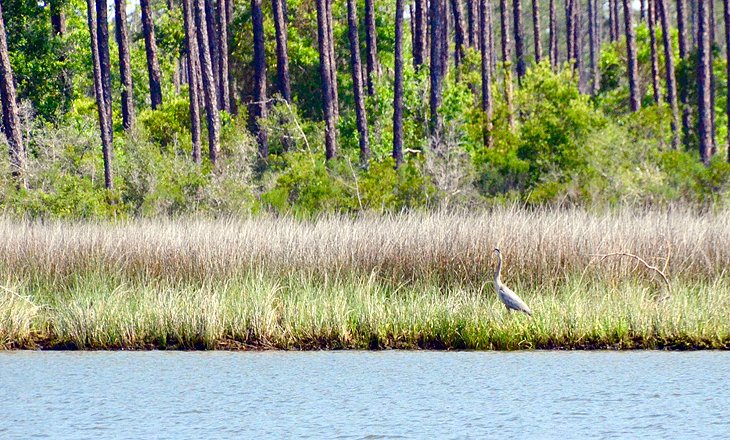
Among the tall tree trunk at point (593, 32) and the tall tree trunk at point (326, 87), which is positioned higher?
the tall tree trunk at point (593, 32)

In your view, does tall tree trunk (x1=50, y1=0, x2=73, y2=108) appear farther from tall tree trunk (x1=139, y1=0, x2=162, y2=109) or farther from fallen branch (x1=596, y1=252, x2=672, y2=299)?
fallen branch (x1=596, y1=252, x2=672, y2=299)

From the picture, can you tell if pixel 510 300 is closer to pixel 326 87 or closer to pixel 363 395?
pixel 363 395

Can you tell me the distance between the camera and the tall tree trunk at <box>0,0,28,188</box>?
24.7 m

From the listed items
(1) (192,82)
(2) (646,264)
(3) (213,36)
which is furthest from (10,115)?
(2) (646,264)

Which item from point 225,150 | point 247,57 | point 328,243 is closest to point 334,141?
point 225,150

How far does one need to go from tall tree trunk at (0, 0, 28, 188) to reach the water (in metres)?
13.8

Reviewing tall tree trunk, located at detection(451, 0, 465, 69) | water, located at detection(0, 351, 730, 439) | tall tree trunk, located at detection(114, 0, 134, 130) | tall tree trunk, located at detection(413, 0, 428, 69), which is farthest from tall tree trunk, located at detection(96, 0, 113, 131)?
water, located at detection(0, 351, 730, 439)

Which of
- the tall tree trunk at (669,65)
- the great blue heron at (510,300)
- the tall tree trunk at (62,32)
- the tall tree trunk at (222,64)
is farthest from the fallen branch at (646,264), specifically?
the tall tree trunk at (222,64)

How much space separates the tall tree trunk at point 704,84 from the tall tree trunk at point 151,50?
14481 mm

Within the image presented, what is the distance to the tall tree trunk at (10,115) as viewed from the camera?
24.7 meters

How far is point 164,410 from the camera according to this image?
9.12m

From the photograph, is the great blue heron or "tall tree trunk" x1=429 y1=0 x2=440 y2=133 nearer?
the great blue heron

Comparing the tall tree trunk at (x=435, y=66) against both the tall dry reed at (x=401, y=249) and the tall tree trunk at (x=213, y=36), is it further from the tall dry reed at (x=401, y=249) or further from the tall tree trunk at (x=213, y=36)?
the tall dry reed at (x=401, y=249)

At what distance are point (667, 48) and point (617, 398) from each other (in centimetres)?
2464
